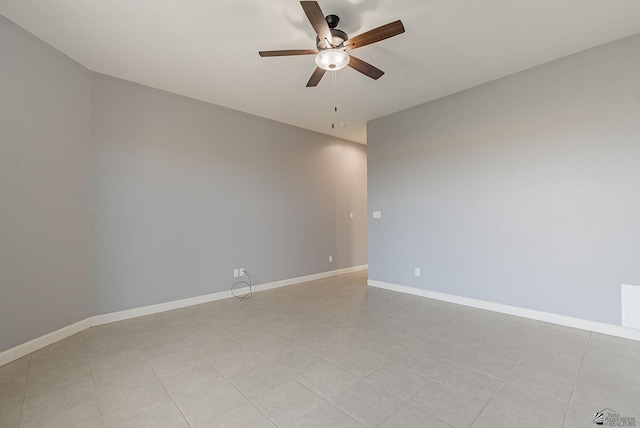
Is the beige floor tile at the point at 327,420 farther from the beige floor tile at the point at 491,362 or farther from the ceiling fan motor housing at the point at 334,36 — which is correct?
the ceiling fan motor housing at the point at 334,36

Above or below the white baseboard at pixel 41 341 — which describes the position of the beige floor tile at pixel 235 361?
below

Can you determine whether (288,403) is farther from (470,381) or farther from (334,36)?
(334,36)

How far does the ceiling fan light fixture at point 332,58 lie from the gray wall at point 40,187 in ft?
9.19

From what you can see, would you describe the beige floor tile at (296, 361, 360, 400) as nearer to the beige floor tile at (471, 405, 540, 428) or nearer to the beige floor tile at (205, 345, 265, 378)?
the beige floor tile at (205, 345, 265, 378)

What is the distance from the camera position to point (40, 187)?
8.66ft

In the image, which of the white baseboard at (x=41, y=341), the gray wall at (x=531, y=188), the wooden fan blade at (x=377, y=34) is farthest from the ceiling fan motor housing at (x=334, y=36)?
the white baseboard at (x=41, y=341)

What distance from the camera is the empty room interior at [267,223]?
1.94m

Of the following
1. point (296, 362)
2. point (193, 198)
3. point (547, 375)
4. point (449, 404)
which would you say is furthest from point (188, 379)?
point (547, 375)

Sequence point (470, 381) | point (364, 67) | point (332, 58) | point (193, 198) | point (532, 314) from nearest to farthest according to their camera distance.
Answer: point (470, 381), point (332, 58), point (364, 67), point (532, 314), point (193, 198)

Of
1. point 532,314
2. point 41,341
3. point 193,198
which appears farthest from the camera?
point 193,198

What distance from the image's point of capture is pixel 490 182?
11.7ft

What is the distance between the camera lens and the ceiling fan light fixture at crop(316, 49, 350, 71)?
220 cm

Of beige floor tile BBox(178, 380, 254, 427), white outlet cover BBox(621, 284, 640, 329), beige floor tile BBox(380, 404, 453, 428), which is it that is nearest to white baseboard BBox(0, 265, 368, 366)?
beige floor tile BBox(178, 380, 254, 427)

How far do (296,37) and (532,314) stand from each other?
4092mm
